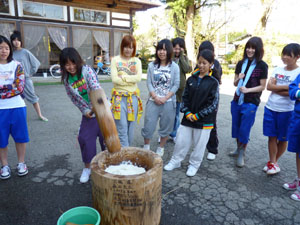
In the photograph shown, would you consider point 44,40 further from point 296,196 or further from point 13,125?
point 296,196

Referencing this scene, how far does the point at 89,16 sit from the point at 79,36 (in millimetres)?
1358

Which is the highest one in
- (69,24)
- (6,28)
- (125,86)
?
(69,24)

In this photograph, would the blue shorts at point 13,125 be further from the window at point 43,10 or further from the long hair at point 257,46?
the window at point 43,10

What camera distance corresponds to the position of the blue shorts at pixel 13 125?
9.09 ft


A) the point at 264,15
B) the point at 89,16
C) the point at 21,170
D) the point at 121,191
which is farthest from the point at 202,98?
the point at 264,15

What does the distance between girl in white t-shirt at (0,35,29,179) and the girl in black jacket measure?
2.15 metres

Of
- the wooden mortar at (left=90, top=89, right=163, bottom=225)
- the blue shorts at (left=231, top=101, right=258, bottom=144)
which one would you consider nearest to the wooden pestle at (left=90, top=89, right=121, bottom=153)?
the wooden mortar at (left=90, top=89, right=163, bottom=225)

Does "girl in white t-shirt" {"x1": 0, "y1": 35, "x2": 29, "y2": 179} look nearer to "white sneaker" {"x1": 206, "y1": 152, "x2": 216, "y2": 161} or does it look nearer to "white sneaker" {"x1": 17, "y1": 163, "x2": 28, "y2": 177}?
"white sneaker" {"x1": 17, "y1": 163, "x2": 28, "y2": 177}

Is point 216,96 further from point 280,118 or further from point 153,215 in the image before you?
point 153,215

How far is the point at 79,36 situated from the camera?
525 inches

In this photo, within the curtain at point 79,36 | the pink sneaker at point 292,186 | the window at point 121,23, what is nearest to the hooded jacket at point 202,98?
the pink sneaker at point 292,186

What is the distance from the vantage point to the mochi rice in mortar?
7.05 ft

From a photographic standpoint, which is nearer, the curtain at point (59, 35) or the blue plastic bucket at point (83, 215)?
the blue plastic bucket at point (83, 215)

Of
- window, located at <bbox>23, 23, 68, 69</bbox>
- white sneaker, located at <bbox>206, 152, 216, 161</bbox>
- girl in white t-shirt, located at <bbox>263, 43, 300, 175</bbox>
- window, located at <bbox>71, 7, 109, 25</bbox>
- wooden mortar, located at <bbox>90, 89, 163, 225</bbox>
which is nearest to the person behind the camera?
wooden mortar, located at <bbox>90, 89, 163, 225</bbox>
